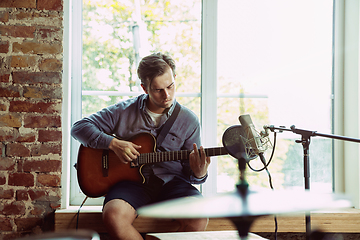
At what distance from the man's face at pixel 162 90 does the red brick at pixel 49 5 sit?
73cm

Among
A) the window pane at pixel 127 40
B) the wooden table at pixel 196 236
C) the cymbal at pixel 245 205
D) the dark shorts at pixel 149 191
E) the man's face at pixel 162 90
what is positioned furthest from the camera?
the window pane at pixel 127 40

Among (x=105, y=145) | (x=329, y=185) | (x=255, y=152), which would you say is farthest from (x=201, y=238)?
(x=329, y=185)

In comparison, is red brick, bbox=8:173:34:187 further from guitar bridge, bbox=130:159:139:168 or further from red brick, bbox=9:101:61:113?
guitar bridge, bbox=130:159:139:168

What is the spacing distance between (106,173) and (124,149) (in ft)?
0.59

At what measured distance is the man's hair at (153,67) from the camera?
1508mm

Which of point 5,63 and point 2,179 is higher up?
point 5,63

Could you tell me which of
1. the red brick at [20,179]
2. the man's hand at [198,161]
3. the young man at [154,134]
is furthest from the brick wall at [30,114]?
the man's hand at [198,161]

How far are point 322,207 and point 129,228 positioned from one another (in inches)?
36.5

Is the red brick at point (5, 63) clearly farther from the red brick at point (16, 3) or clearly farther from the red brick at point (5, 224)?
the red brick at point (5, 224)

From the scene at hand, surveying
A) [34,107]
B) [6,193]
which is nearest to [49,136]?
[34,107]

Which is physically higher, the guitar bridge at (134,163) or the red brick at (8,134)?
the red brick at (8,134)

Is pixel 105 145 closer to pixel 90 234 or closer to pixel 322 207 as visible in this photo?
pixel 90 234

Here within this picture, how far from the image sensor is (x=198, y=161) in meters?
1.40

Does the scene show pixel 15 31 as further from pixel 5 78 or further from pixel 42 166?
pixel 42 166
